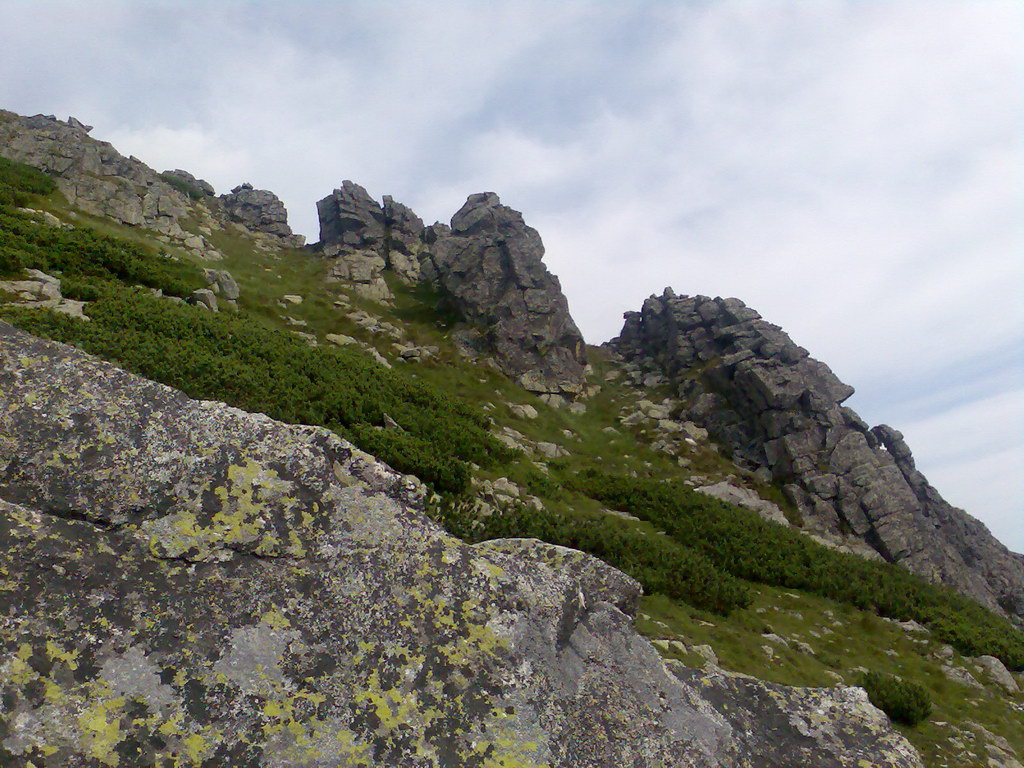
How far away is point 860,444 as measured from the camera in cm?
3769

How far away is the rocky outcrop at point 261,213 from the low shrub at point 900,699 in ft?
227

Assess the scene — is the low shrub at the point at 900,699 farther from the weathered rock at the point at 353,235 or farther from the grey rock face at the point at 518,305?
the weathered rock at the point at 353,235

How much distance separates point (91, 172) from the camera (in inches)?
1673

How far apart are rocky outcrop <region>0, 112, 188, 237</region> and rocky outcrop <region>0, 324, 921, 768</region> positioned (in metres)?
45.6

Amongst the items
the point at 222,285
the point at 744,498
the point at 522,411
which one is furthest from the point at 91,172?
the point at 744,498

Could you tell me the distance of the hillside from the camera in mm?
3975

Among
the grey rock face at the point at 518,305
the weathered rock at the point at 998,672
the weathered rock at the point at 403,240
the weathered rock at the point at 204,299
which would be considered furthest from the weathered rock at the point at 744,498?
the weathered rock at the point at 403,240

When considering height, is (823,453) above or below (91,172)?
below

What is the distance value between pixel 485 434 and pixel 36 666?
21490 millimetres

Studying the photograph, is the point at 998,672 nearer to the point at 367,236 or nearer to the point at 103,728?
the point at 103,728

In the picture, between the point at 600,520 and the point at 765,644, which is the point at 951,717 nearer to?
the point at 765,644

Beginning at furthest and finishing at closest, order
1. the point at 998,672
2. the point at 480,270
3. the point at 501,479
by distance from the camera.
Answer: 1. the point at 480,270
2. the point at 501,479
3. the point at 998,672

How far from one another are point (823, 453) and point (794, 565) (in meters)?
19.2

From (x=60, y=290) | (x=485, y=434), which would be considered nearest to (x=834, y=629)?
(x=485, y=434)
